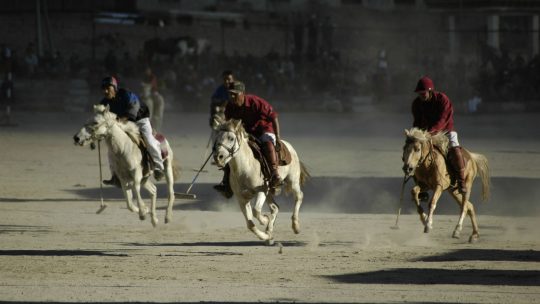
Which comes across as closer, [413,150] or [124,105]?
[413,150]

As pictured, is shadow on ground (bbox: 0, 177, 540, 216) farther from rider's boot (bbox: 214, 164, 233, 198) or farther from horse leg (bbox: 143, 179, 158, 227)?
rider's boot (bbox: 214, 164, 233, 198)

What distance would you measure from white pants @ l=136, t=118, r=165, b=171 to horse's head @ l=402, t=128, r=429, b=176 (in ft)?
14.2

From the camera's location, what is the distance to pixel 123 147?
1800 cm

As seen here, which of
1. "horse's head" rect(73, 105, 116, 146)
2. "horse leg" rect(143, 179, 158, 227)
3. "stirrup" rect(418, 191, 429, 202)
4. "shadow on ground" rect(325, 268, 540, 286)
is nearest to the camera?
"shadow on ground" rect(325, 268, 540, 286)

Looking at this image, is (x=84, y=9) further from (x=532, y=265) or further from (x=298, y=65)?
(x=532, y=265)

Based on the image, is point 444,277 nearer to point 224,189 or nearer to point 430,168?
point 430,168

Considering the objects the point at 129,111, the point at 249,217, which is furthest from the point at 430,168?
the point at 129,111

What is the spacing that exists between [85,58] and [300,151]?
85.8 feet

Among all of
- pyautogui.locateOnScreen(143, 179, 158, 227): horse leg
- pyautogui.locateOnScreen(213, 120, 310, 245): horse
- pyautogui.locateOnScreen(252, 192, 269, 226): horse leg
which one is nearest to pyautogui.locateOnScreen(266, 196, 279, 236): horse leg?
pyautogui.locateOnScreen(213, 120, 310, 245): horse

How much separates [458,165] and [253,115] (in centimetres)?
344

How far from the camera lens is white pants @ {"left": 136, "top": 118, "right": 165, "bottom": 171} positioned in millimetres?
18734

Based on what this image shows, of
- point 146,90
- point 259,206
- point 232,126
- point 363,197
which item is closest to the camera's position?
point 232,126

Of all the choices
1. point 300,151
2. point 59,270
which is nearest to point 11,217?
point 59,270

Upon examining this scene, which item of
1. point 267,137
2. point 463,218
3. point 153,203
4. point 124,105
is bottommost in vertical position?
point 463,218
